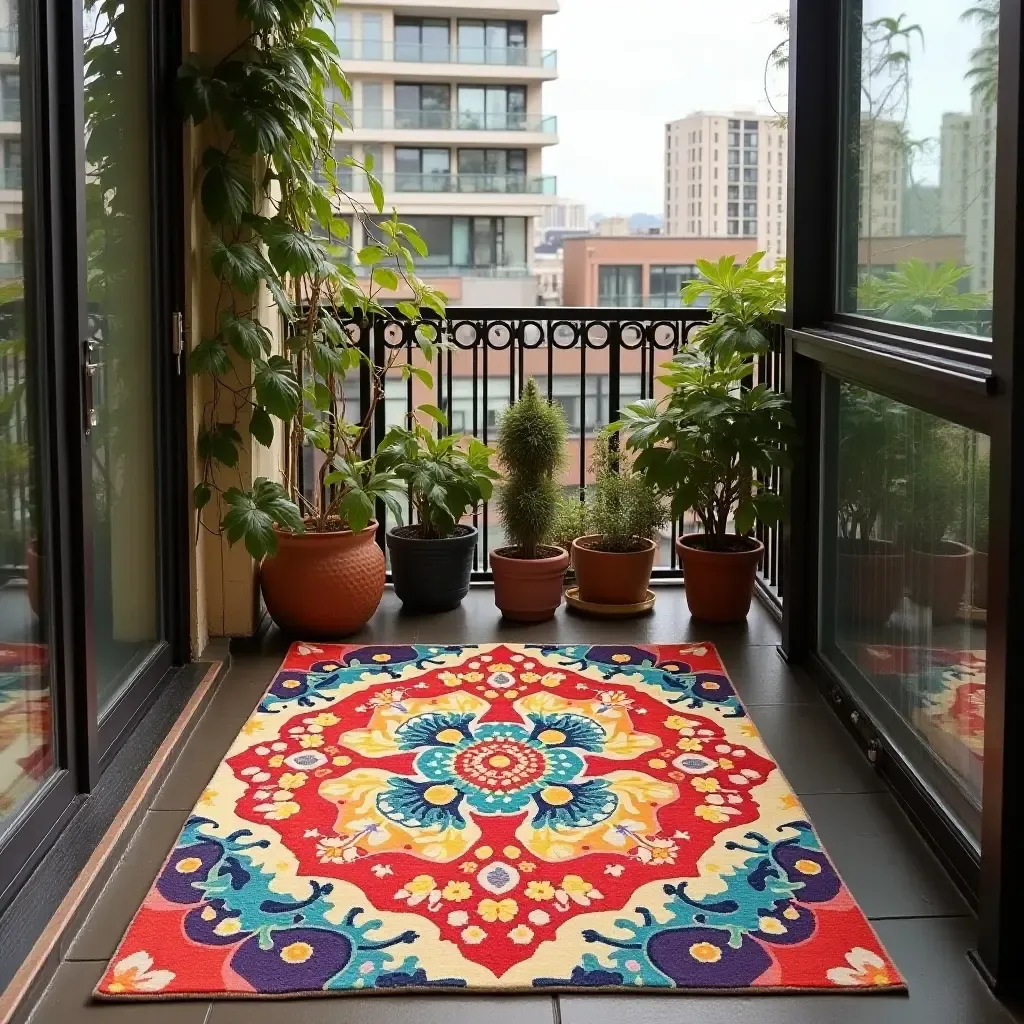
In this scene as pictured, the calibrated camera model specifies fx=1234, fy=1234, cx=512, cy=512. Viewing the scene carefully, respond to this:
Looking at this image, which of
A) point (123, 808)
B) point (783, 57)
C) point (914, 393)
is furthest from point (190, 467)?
point (783, 57)

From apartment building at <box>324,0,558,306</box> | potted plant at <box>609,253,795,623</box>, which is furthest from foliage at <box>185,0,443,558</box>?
apartment building at <box>324,0,558,306</box>

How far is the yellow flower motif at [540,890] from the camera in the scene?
7.37 ft

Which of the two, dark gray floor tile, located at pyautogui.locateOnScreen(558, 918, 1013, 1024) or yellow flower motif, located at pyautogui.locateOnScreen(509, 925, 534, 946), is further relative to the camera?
yellow flower motif, located at pyautogui.locateOnScreen(509, 925, 534, 946)

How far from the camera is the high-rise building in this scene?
561 cm

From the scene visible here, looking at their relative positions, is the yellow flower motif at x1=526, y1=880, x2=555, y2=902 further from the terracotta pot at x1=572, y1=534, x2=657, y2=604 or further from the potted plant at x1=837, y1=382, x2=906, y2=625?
the terracotta pot at x1=572, y1=534, x2=657, y2=604

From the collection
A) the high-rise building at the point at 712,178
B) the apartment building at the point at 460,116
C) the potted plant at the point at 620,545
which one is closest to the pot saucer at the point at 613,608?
the potted plant at the point at 620,545

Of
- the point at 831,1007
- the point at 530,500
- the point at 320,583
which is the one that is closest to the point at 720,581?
the point at 530,500

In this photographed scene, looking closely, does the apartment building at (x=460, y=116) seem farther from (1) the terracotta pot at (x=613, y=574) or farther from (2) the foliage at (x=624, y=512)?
(1) the terracotta pot at (x=613, y=574)

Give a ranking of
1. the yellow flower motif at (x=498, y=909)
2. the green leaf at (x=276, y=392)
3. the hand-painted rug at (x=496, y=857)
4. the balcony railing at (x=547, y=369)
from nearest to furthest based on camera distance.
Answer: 1. the hand-painted rug at (x=496, y=857)
2. the yellow flower motif at (x=498, y=909)
3. the green leaf at (x=276, y=392)
4. the balcony railing at (x=547, y=369)

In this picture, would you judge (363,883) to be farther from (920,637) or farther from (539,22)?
(539,22)

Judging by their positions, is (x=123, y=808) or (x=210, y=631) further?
(x=210, y=631)

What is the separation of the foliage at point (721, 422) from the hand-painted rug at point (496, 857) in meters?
0.67

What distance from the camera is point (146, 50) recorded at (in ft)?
10.6

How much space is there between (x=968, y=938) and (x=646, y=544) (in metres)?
2.23
